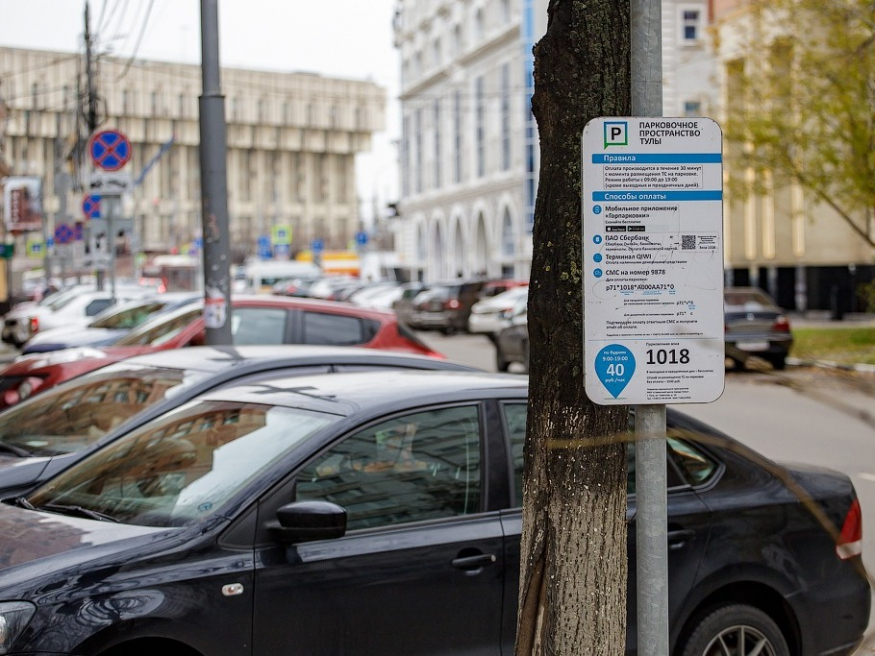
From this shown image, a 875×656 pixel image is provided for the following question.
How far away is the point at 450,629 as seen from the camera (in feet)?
14.8

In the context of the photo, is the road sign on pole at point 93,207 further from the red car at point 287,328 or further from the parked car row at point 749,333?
the red car at point 287,328

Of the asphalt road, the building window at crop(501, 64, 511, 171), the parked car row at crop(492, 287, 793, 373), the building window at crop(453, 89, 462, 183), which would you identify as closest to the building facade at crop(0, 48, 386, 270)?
the building window at crop(453, 89, 462, 183)

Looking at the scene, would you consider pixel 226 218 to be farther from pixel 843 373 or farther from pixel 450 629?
pixel 843 373

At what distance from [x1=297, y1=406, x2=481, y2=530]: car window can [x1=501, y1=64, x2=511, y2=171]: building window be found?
2306 inches

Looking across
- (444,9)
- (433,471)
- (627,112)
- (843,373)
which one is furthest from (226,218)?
(444,9)

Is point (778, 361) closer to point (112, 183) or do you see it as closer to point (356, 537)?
point (112, 183)

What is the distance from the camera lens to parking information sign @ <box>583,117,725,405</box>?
3117mm

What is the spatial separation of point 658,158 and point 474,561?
199 centimetres

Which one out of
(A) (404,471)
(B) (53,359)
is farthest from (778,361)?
(A) (404,471)

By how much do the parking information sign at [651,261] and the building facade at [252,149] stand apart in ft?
306

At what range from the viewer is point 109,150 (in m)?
18.7

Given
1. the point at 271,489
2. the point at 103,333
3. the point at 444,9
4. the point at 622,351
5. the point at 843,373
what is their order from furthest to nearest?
the point at 444,9 < the point at 103,333 < the point at 271,489 < the point at 622,351 < the point at 843,373

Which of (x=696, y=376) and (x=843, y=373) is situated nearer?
(x=843, y=373)

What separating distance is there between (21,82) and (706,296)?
3268 inches
